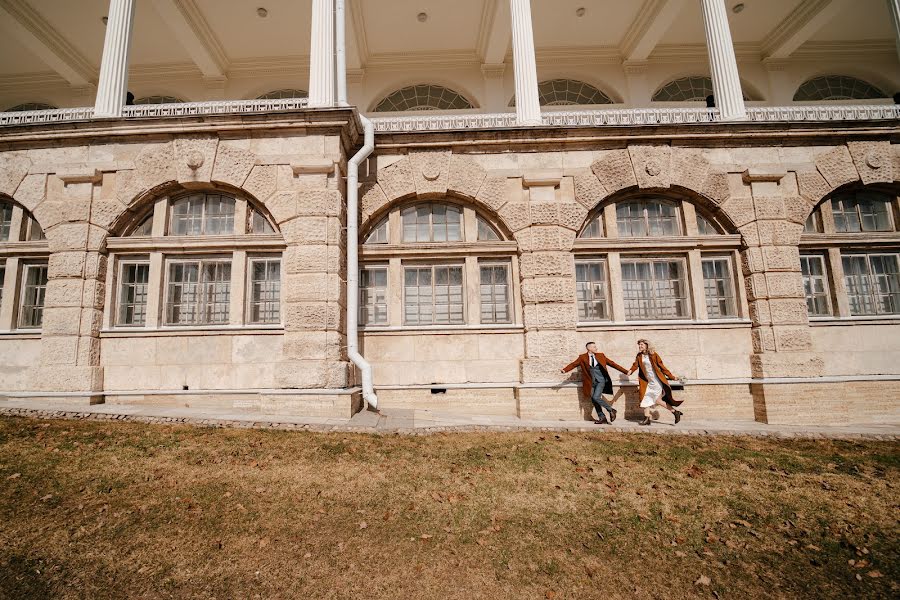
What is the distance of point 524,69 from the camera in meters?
10.5

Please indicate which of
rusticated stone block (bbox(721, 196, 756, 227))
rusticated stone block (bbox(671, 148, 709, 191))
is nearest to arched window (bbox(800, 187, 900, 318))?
rusticated stone block (bbox(721, 196, 756, 227))

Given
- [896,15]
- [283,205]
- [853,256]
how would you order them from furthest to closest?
[896,15] → [853,256] → [283,205]

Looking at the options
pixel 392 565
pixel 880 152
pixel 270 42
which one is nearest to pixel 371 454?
pixel 392 565

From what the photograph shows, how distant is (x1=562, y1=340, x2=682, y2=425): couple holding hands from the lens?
8.71 metres

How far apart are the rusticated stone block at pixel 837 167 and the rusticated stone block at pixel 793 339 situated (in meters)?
3.55

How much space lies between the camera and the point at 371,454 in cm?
627

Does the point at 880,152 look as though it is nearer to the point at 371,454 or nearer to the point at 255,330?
the point at 371,454

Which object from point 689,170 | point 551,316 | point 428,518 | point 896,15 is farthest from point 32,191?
point 896,15

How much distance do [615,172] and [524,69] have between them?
11.1 feet

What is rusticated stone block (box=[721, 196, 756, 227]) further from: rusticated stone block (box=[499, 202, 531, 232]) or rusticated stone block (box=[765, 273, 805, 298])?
rusticated stone block (box=[499, 202, 531, 232])

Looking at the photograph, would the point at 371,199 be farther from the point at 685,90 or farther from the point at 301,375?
the point at 685,90

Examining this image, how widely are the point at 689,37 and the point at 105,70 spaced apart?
59.0 feet

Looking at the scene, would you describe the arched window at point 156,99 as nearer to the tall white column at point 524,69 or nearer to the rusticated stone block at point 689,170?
the tall white column at point 524,69

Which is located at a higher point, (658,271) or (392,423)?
(658,271)
